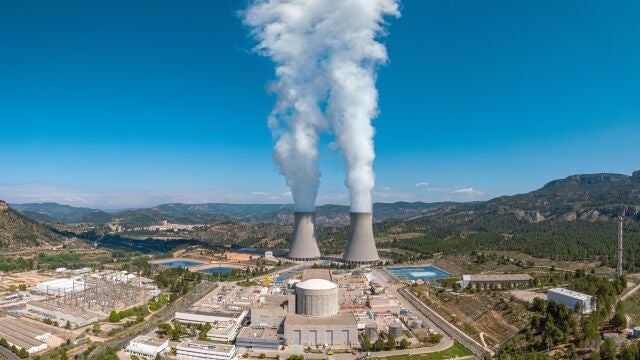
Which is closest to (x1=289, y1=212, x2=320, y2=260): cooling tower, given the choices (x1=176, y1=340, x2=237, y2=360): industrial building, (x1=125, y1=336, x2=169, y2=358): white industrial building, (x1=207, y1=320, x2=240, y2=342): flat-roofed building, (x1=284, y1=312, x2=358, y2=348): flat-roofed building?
(x1=207, y1=320, x2=240, y2=342): flat-roofed building

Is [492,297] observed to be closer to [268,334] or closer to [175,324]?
[268,334]

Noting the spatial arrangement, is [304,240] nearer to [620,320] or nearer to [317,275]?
[317,275]

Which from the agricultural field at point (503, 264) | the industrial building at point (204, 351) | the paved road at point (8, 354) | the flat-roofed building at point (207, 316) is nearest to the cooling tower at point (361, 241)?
the agricultural field at point (503, 264)

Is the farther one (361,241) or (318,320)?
(361,241)

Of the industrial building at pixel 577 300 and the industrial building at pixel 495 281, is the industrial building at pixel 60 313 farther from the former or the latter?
the industrial building at pixel 577 300

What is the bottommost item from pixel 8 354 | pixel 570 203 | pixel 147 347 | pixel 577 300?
pixel 8 354

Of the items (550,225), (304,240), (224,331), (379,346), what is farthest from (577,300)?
(550,225)

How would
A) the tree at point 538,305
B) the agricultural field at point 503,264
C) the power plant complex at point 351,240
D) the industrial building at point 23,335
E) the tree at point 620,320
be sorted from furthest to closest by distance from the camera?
the agricultural field at point 503,264 → the power plant complex at point 351,240 → the tree at point 538,305 → the industrial building at point 23,335 → the tree at point 620,320
